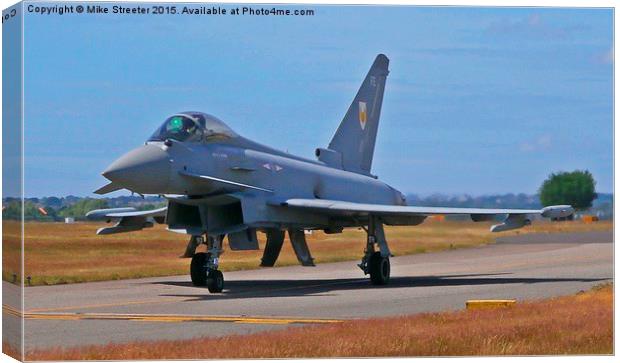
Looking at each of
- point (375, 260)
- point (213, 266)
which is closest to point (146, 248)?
point (375, 260)

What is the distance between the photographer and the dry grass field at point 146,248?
76.6 feet

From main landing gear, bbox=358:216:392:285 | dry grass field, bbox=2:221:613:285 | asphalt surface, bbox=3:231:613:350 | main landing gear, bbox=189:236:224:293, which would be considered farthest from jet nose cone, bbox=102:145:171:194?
main landing gear, bbox=358:216:392:285

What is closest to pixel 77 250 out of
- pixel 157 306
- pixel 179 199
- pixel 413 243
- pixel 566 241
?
pixel 179 199

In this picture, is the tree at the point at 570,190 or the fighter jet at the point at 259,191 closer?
the tree at the point at 570,190

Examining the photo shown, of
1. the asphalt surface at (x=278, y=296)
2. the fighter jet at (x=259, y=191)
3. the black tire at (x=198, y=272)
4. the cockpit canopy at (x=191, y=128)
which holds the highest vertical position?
the cockpit canopy at (x=191, y=128)

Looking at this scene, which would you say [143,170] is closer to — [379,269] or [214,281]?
[214,281]

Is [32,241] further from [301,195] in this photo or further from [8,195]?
[301,195]

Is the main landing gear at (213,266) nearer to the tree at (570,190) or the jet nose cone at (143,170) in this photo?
the jet nose cone at (143,170)

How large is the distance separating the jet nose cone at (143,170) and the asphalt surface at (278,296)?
6.38 feet

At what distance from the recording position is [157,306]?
22.2m

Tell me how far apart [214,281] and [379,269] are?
4.26 metres

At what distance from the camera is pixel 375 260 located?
27.5 meters

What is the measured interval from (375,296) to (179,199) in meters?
3.96

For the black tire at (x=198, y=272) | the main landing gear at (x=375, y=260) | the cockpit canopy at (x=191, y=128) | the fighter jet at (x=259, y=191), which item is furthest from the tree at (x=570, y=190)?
the black tire at (x=198, y=272)
